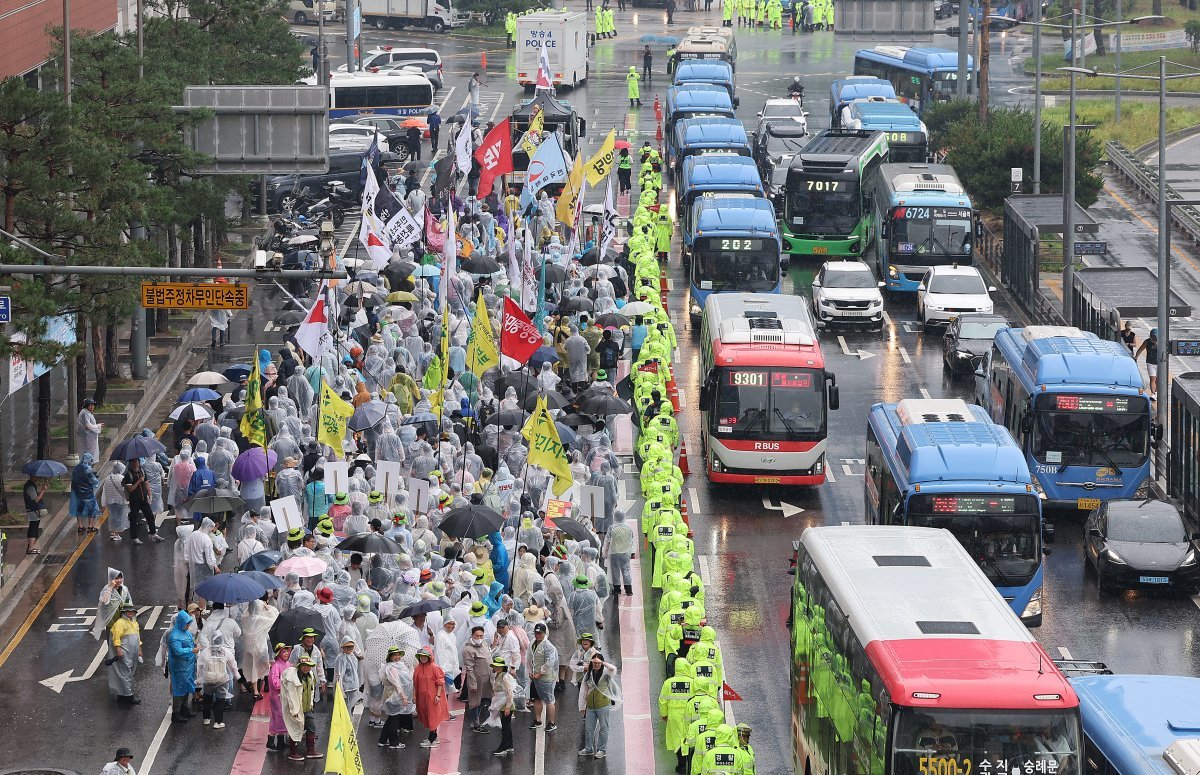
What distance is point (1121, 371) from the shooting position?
3109 cm

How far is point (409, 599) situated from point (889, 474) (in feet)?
26.1

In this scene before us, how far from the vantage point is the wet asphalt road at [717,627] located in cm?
2278

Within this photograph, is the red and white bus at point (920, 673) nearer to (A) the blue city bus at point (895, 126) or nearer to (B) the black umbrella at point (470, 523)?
(B) the black umbrella at point (470, 523)

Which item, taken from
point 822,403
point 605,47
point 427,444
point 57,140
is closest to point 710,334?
point 822,403

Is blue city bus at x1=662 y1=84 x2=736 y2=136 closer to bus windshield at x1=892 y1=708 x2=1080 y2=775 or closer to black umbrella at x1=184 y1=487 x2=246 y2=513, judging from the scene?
black umbrella at x1=184 y1=487 x2=246 y2=513

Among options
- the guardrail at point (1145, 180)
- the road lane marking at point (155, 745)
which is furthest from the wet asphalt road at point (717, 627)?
the guardrail at point (1145, 180)

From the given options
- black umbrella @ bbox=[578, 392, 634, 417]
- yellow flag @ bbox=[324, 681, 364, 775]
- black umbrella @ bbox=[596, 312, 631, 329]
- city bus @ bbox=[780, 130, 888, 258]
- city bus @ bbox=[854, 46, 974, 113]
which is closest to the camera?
yellow flag @ bbox=[324, 681, 364, 775]

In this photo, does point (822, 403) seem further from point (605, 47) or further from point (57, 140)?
point (605, 47)

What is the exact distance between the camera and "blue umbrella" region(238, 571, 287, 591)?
2367 centimetres

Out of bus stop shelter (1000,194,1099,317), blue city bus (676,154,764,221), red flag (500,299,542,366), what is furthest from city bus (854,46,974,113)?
red flag (500,299,542,366)

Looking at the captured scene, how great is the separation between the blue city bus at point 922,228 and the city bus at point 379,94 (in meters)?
26.9

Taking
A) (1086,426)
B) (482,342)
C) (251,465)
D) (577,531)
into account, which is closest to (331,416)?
(251,465)

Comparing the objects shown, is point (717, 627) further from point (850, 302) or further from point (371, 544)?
point (850, 302)

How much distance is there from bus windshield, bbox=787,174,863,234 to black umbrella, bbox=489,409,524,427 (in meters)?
20.6
